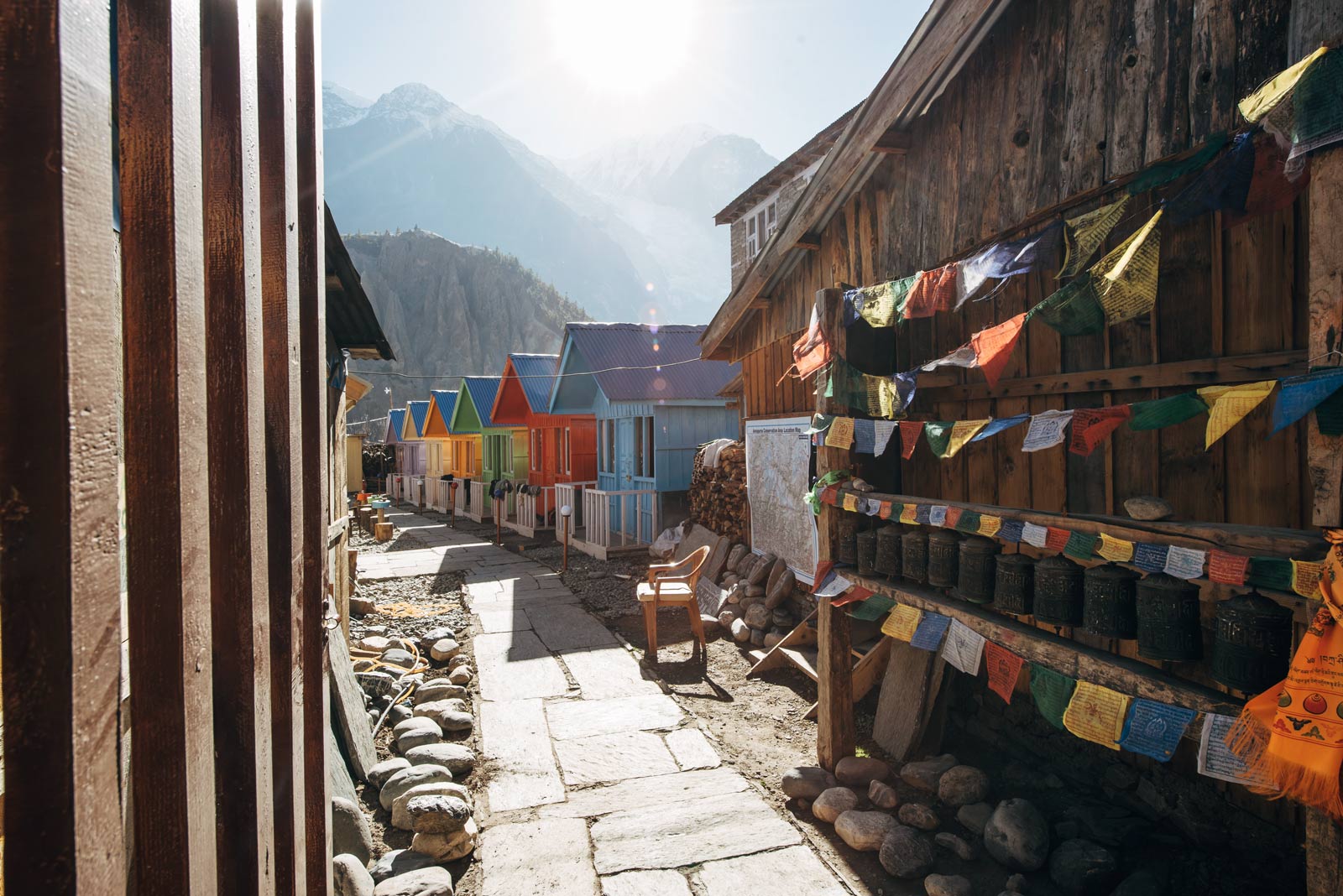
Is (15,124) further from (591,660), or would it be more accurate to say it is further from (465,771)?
(591,660)

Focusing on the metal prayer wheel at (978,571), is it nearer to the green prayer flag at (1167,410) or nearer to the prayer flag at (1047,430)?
the prayer flag at (1047,430)

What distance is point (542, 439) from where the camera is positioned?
17828mm

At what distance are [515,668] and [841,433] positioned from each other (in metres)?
4.05

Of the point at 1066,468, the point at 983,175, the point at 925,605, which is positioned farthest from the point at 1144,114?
the point at 925,605

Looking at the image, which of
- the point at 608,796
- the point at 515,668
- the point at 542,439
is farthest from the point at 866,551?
the point at 542,439

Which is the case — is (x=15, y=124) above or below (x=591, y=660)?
above

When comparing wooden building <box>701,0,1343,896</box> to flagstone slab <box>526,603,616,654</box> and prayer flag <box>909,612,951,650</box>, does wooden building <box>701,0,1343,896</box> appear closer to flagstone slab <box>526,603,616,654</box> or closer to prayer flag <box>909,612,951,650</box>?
prayer flag <box>909,612,951,650</box>

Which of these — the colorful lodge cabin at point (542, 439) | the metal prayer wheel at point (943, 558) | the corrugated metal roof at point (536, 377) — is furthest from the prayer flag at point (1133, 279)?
the corrugated metal roof at point (536, 377)

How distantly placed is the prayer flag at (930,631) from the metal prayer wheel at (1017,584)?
1.23ft

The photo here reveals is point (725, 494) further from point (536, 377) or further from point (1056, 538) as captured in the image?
point (536, 377)

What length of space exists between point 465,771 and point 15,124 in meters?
4.47

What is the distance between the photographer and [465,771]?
4387 mm

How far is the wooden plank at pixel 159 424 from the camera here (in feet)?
3.38

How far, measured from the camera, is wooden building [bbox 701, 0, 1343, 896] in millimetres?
2514
